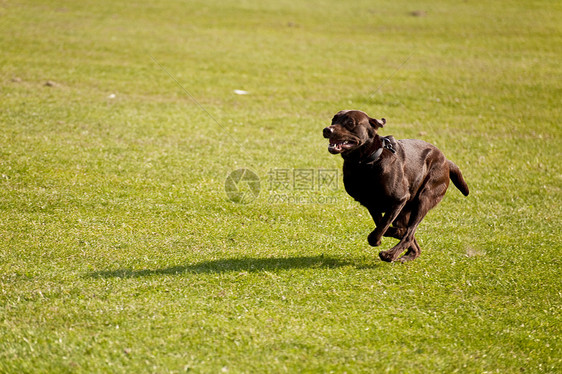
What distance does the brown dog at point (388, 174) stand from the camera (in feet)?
25.5

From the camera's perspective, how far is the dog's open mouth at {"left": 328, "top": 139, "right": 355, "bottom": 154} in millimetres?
7477

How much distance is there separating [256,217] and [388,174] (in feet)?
11.3

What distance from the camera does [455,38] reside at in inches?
1167

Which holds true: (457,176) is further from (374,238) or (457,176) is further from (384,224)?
(374,238)

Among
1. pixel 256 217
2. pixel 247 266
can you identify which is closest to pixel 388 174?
pixel 247 266

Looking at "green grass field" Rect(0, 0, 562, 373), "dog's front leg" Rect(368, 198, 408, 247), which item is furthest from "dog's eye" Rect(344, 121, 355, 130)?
"green grass field" Rect(0, 0, 562, 373)

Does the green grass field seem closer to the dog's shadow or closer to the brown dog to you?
the dog's shadow

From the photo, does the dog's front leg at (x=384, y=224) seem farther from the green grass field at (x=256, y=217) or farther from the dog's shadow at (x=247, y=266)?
the dog's shadow at (x=247, y=266)

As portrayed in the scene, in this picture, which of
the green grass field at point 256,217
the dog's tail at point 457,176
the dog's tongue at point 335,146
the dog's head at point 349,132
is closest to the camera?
the green grass field at point 256,217

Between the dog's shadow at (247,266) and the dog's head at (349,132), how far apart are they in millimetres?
1893

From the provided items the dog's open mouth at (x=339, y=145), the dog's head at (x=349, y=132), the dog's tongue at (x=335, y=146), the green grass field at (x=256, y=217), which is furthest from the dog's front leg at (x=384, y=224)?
the dog's tongue at (x=335, y=146)

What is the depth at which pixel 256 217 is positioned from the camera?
10781 millimetres

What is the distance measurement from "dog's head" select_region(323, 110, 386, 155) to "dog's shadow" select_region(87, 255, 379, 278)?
1.89 metres

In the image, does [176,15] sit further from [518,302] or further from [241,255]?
[518,302]
